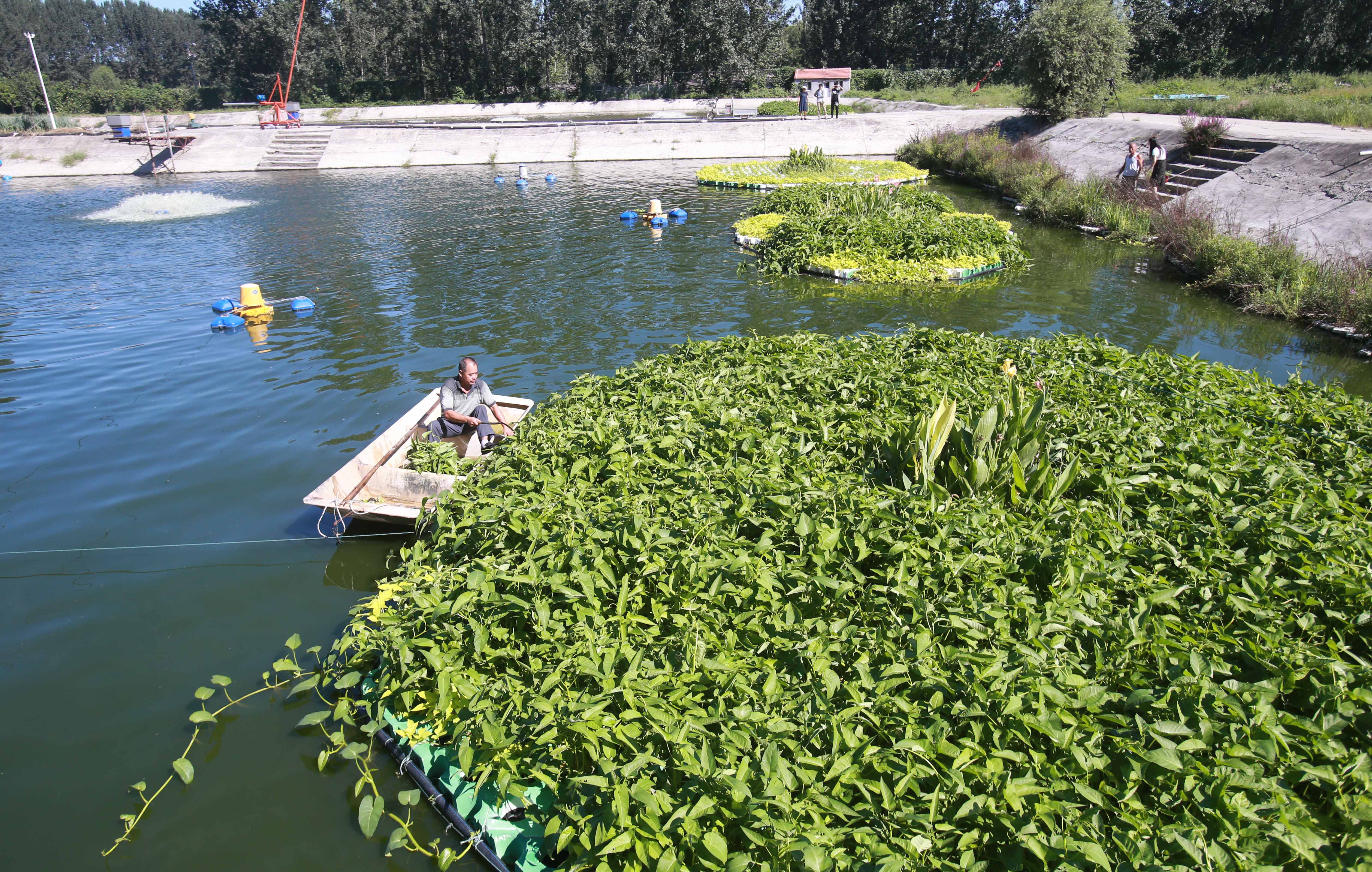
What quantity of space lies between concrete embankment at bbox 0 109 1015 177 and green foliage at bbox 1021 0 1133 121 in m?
6.10

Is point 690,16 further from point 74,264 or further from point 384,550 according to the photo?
point 384,550

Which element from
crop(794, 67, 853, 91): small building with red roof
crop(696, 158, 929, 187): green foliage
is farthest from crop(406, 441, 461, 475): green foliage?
crop(794, 67, 853, 91): small building with red roof

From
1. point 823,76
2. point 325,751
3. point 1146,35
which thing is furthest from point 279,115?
point 1146,35

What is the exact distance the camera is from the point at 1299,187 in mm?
16734

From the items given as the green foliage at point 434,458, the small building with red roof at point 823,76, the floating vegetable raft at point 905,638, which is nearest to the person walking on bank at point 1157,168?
the floating vegetable raft at point 905,638

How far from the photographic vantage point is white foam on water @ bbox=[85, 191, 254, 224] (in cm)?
2455

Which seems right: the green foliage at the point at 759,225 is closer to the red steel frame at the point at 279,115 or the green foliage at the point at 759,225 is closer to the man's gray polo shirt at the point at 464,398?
the man's gray polo shirt at the point at 464,398

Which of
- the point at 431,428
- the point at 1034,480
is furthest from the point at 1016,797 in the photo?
the point at 431,428

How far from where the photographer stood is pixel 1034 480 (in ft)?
18.2

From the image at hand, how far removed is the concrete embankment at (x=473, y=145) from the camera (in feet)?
117

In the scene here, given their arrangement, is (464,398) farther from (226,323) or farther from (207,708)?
(226,323)

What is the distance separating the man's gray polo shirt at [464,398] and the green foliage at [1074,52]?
27.8 meters

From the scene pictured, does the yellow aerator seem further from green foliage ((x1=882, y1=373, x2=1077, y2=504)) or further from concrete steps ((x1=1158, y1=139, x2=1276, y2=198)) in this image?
concrete steps ((x1=1158, y1=139, x2=1276, y2=198))

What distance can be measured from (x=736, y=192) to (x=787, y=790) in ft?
84.1
